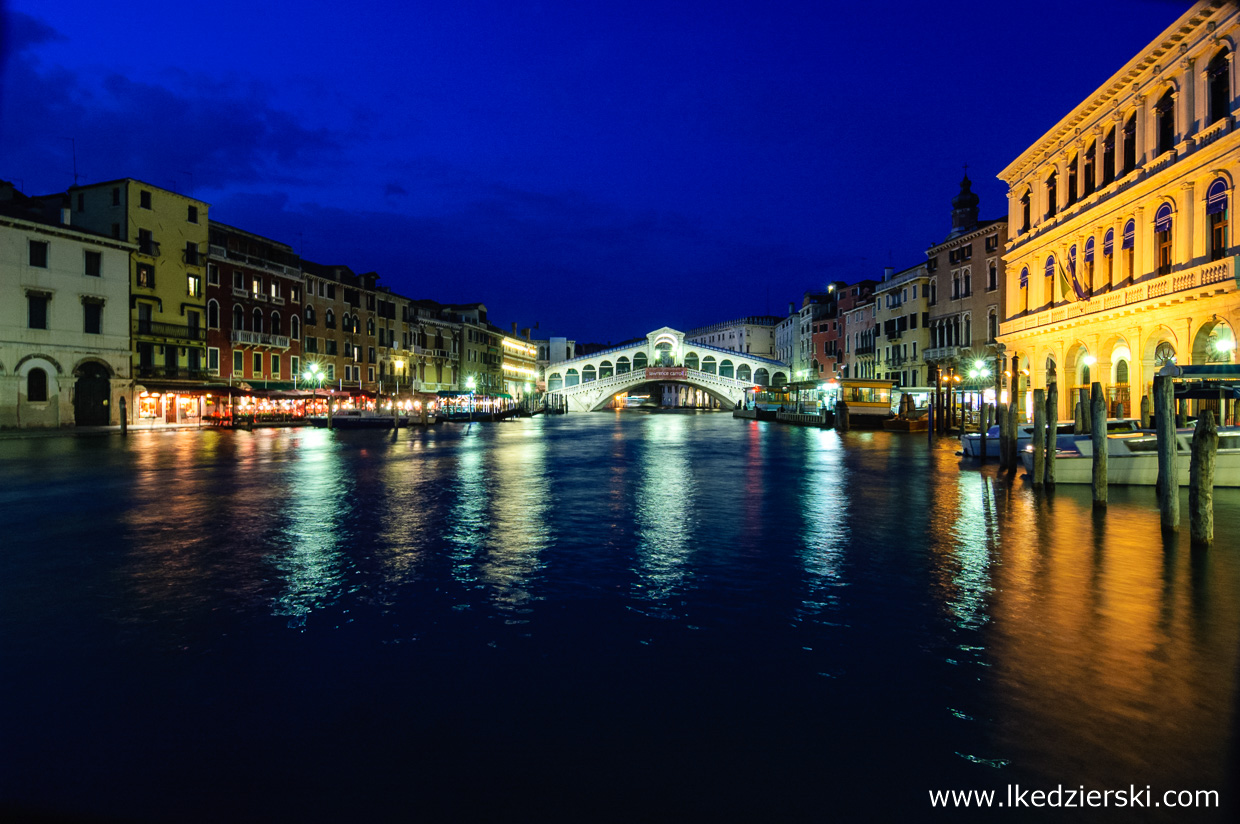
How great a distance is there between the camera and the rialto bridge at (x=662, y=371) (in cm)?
8606

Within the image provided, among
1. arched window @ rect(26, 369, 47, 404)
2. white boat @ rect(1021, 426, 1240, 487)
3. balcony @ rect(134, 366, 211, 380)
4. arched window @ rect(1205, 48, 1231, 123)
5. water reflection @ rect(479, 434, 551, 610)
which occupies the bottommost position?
water reflection @ rect(479, 434, 551, 610)

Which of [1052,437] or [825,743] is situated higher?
[1052,437]

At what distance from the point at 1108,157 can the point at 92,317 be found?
42.1 m

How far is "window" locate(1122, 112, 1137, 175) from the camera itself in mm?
24578

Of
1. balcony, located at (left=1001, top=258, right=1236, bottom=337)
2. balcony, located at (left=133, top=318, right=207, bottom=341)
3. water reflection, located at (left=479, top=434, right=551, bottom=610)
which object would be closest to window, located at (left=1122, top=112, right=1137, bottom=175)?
balcony, located at (left=1001, top=258, right=1236, bottom=337)

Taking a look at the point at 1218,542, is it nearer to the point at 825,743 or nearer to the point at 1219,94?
the point at 825,743

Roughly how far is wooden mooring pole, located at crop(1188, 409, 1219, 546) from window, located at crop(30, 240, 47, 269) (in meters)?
39.4

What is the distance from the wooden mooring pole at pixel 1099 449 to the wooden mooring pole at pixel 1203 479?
302 centimetres

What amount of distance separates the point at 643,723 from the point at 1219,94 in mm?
25019

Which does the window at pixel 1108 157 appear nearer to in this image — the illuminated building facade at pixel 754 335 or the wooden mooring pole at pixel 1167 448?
the wooden mooring pole at pixel 1167 448

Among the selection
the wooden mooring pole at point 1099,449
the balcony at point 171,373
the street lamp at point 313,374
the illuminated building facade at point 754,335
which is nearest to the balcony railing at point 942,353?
the wooden mooring pole at point 1099,449

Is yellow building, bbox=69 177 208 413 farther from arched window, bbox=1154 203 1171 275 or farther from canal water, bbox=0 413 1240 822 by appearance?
arched window, bbox=1154 203 1171 275

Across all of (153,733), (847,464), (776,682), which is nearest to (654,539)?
(776,682)

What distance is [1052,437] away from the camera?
47.4 ft
